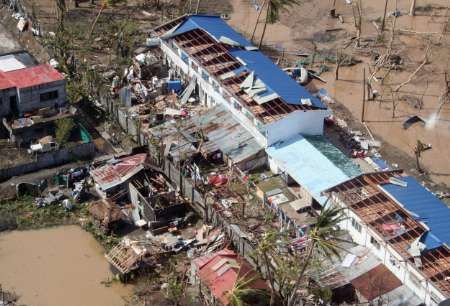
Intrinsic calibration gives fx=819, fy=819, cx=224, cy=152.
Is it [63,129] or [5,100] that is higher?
[5,100]

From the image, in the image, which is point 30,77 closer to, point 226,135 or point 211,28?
point 226,135

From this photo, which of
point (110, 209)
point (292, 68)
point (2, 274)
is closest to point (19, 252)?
point (2, 274)

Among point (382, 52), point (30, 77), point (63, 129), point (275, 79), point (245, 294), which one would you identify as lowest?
point (245, 294)

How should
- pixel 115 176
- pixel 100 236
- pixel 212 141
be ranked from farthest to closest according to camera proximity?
pixel 212 141 < pixel 115 176 < pixel 100 236

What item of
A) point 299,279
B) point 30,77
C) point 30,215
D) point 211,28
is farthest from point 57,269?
point 211,28

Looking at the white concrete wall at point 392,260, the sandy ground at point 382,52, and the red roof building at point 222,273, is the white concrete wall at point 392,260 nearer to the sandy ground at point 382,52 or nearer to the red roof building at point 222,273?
the red roof building at point 222,273

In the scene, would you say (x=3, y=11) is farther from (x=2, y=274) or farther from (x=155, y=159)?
(x=2, y=274)
